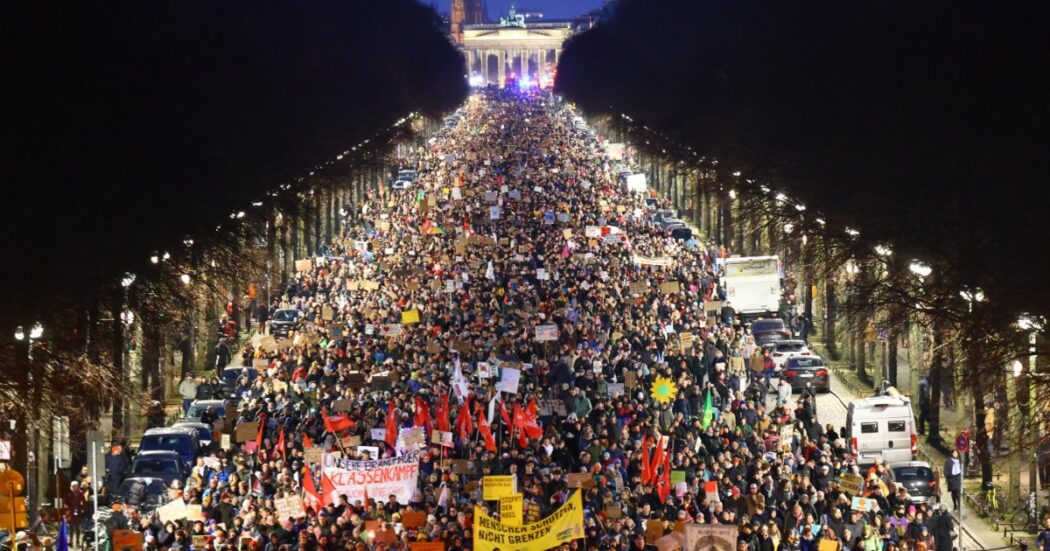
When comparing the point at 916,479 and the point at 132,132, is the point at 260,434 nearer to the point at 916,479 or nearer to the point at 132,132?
the point at 132,132

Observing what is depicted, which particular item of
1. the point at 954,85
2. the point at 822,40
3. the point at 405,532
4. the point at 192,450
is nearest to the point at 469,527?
the point at 405,532

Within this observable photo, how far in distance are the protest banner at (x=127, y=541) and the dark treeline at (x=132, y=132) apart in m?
3.49

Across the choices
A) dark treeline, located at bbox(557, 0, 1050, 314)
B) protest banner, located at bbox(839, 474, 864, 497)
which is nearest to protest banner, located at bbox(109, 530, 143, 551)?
protest banner, located at bbox(839, 474, 864, 497)

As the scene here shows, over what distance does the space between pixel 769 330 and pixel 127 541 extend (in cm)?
2824

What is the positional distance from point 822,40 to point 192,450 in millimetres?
30233

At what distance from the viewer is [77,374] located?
31.6 meters

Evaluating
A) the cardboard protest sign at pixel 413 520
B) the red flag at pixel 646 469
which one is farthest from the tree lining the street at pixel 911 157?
the cardboard protest sign at pixel 413 520

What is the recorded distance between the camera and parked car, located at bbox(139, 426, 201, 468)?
36.3 m

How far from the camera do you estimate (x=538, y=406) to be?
119 feet

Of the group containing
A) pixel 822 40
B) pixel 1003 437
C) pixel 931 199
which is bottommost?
pixel 1003 437

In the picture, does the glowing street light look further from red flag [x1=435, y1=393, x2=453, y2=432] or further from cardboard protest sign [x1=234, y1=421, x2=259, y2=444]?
cardboard protest sign [x1=234, y1=421, x2=259, y2=444]

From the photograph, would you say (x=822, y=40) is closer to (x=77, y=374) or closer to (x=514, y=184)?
(x=514, y=184)

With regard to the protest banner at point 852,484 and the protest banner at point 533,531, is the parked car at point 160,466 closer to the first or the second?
the protest banner at point 533,531

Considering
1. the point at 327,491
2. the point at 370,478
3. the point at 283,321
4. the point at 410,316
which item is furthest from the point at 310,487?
the point at 283,321
